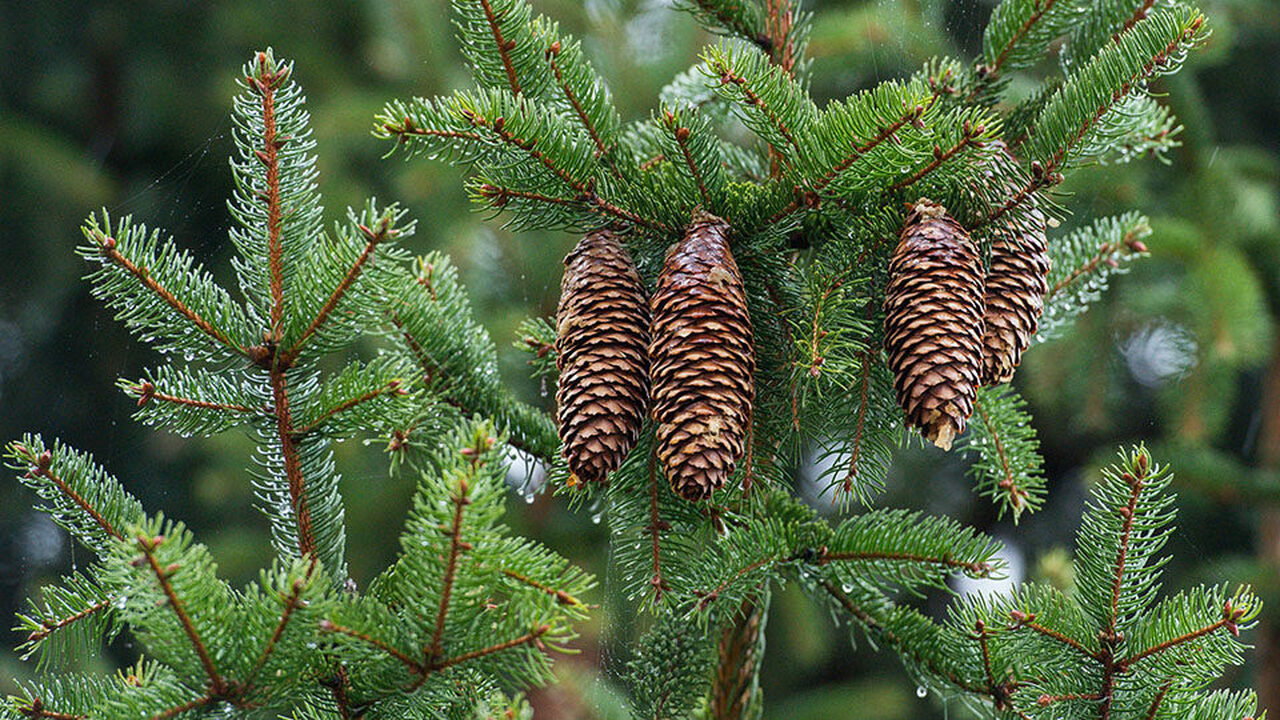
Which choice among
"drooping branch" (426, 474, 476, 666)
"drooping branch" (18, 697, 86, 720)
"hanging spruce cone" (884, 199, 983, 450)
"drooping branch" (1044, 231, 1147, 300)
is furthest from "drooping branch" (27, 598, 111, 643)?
"drooping branch" (1044, 231, 1147, 300)

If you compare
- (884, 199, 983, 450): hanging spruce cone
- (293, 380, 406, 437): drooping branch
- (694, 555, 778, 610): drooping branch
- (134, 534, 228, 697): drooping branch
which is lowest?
(134, 534, 228, 697): drooping branch

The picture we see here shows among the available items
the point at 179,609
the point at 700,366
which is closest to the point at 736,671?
the point at 700,366

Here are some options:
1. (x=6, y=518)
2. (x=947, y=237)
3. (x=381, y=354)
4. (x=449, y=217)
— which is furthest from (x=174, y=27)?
(x=947, y=237)

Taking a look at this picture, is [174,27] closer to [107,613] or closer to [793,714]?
[793,714]

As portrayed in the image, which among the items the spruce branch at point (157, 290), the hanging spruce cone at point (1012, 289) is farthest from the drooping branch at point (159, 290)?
the hanging spruce cone at point (1012, 289)

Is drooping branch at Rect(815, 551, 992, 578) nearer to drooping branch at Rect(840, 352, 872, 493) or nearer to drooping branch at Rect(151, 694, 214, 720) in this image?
drooping branch at Rect(840, 352, 872, 493)
